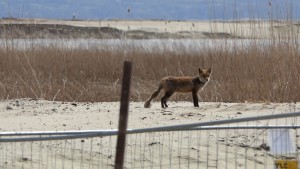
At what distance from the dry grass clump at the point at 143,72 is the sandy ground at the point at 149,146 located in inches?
83.8

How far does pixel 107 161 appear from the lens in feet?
26.9

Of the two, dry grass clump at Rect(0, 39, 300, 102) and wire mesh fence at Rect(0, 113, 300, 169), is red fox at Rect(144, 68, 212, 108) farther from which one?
wire mesh fence at Rect(0, 113, 300, 169)

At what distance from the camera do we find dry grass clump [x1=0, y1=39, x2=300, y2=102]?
1282cm

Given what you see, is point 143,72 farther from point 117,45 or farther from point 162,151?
point 162,151

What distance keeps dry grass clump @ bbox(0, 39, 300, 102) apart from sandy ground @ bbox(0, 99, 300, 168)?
2.13m

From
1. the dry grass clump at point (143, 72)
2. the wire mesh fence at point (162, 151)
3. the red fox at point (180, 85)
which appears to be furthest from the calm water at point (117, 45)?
the wire mesh fence at point (162, 151)

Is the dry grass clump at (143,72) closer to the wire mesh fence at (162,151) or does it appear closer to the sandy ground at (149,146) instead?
the sandy ground at (149,146)

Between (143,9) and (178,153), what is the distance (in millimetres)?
129668

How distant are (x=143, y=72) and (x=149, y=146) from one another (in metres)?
9.25

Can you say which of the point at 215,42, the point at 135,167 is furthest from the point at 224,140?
the point at 215,42

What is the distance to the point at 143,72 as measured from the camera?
699 inches

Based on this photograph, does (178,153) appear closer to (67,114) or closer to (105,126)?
(105,126)

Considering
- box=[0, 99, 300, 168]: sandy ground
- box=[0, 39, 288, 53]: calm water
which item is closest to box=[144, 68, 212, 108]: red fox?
box=[0, 99, 300, 168]: sandy ground

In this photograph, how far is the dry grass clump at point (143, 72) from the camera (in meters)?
12.8
